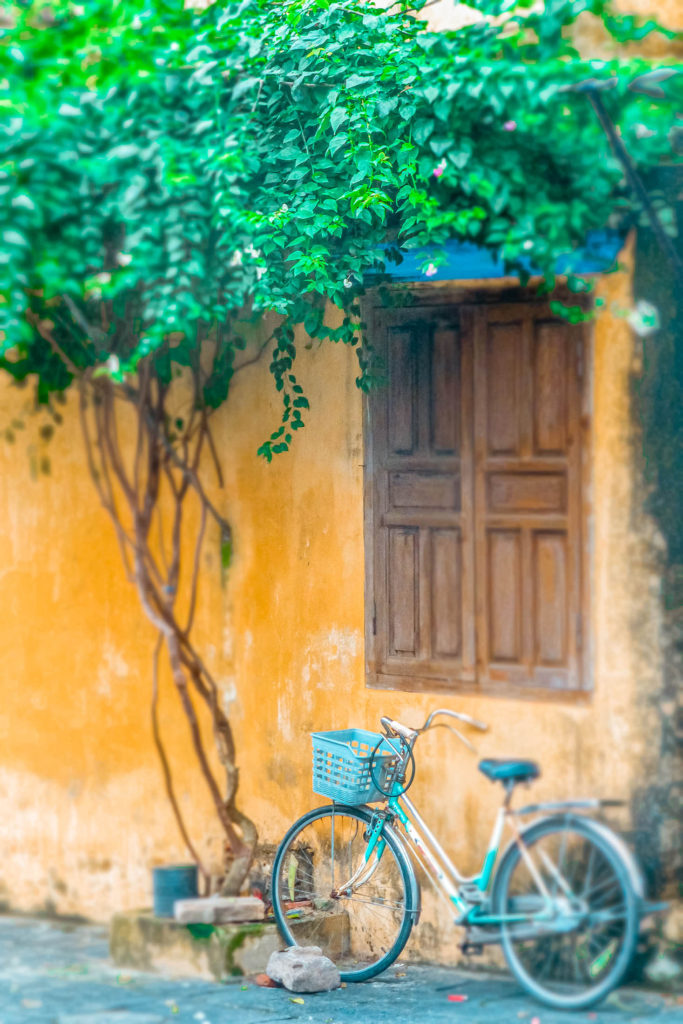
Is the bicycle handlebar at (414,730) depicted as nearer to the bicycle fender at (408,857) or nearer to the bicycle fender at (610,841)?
the bicycle fender at (408,857)

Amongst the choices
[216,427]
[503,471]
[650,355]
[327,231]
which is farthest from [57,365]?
[650,355]

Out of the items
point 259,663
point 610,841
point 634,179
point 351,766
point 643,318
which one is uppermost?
point 634,179

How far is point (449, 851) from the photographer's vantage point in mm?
6047

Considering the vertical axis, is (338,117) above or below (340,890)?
above

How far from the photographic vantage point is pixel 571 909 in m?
5.18

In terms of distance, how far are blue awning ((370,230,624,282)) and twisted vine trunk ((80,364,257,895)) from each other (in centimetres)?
143

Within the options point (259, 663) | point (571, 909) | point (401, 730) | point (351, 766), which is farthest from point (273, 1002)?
point (259, 663)

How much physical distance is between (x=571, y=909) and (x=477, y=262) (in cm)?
276

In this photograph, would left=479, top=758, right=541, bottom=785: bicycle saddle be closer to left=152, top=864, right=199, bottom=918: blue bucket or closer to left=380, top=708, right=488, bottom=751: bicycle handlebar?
left=380, top=708, right=488, bottom=751: bicycle handlebar

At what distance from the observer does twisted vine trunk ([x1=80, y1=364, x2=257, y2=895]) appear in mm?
6820

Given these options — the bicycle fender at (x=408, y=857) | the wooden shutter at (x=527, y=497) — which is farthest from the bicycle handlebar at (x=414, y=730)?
the bicycle fender at (x=408, y=857)

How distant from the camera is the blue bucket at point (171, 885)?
6.58 meters

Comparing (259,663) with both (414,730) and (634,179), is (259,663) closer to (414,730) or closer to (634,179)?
(414,730)

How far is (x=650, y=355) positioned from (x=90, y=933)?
4244mm
